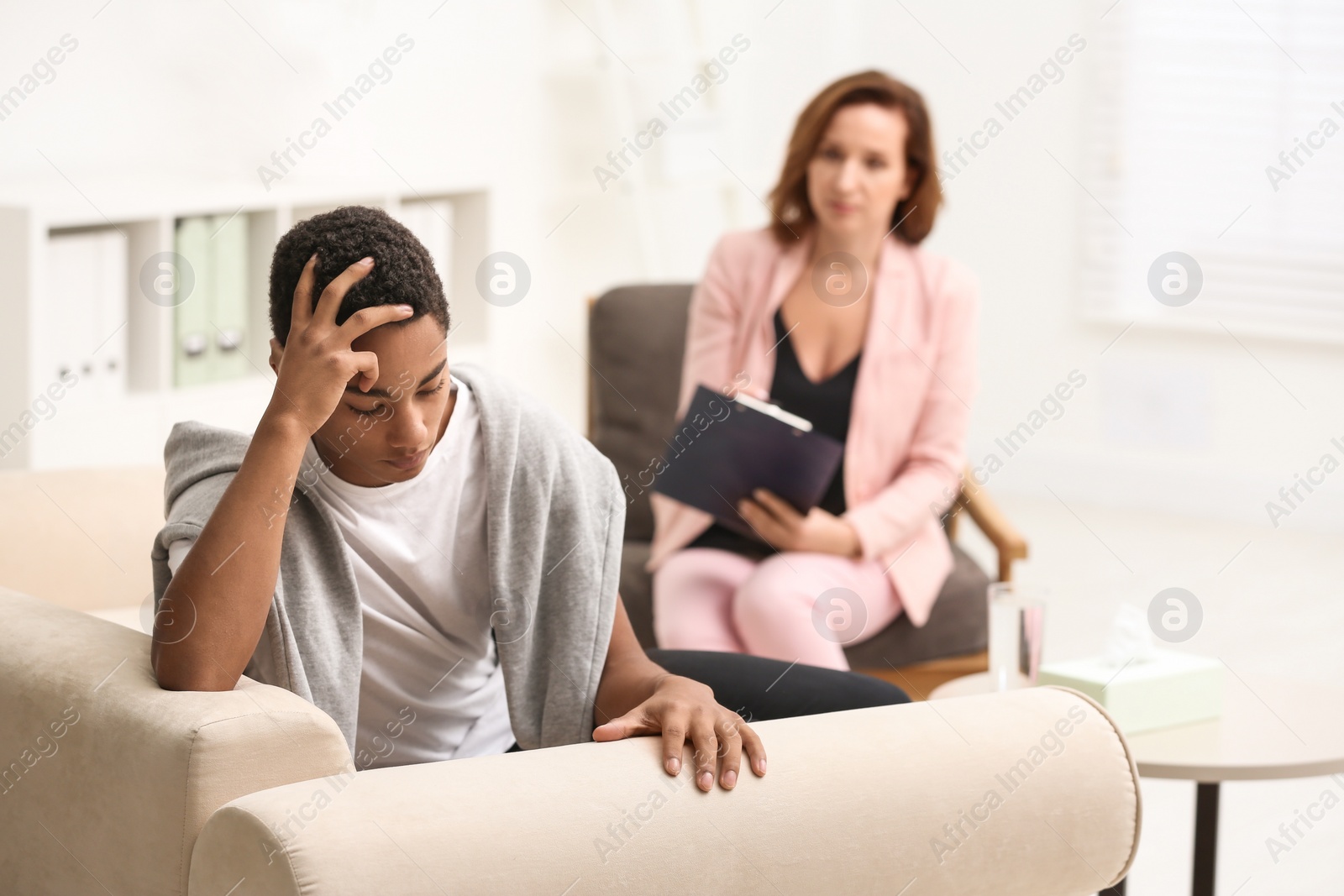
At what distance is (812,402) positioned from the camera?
2445 mm

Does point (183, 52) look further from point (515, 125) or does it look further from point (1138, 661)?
point (1138, 661)

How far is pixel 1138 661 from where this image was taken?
71.6 inches

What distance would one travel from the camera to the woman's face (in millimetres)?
2449

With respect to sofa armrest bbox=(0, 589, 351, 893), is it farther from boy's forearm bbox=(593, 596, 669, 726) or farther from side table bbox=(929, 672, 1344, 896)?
side table bbox=(929, 672, 1344, 896)

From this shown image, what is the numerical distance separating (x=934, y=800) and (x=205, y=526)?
24.8 inches

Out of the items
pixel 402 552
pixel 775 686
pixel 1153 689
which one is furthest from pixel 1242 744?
pixel 402 552

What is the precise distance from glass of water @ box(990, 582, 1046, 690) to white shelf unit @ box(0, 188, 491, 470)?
108 centimetres

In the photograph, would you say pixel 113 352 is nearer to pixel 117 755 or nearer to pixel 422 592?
pixel 422 592

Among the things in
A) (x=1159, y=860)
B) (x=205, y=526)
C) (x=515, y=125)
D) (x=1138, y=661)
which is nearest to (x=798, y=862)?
(x=205, y=526)

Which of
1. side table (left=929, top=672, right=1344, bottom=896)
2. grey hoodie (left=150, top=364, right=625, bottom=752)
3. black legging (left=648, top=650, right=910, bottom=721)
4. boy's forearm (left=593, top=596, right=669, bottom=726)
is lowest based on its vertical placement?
side table (left=929, top=672, right=1344, bottom=896)

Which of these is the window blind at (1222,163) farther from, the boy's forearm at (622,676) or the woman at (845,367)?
the boy's forearm at (622,676)

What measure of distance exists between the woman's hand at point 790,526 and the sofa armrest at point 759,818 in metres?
0.97

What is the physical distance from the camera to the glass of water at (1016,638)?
1892 mm

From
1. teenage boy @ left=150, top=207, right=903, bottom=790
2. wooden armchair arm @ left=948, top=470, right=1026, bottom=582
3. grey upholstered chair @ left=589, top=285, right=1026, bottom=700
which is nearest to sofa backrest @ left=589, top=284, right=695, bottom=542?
grey upholstered chair @ left=589, top=285, right=1026, bottom=700
